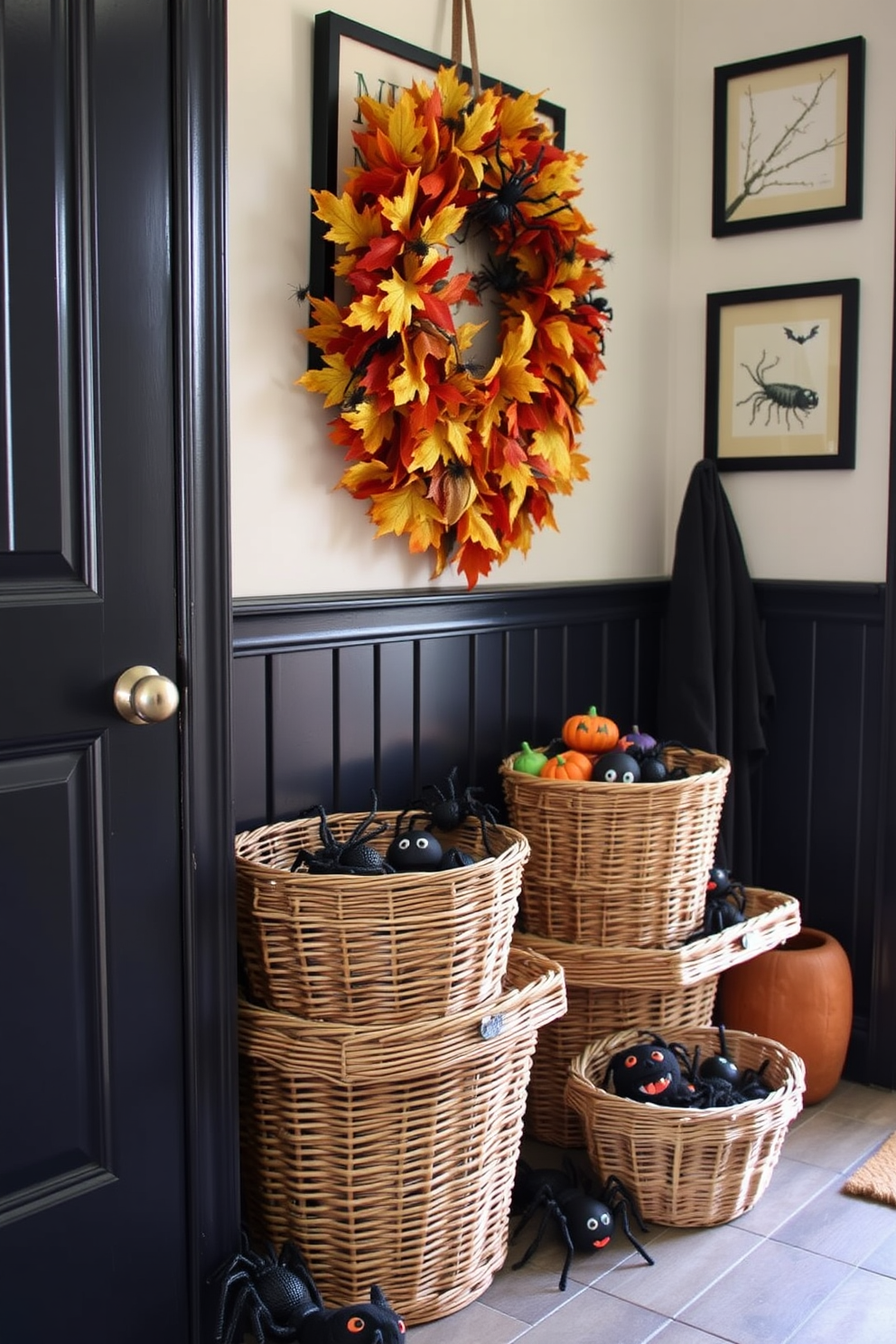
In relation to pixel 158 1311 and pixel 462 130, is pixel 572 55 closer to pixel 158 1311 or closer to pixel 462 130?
pixel 462 130

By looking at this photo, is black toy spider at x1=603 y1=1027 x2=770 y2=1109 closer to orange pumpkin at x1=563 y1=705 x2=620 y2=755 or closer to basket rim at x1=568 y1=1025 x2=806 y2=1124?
basket rim at x1=568 y1=1025 x2=806 y2=1124

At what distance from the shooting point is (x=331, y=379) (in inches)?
85.4

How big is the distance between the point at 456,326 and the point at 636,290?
707mm

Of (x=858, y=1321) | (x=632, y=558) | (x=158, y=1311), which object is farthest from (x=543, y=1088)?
(x=632, y=558)

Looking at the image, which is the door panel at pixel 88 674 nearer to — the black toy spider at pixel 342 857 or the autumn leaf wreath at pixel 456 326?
the black toy spider at pixel 342 857

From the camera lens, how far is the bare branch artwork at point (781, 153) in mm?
2842

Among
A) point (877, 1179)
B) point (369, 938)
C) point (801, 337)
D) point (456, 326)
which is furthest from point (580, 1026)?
point (801, 337)

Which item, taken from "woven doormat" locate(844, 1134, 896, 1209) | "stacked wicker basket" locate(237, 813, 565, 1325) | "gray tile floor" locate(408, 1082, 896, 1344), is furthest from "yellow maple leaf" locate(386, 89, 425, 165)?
"woven doormat" locate(844, 1134, 896, 1209)

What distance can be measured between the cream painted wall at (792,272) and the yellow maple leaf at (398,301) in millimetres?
1099

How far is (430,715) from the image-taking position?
2.48m

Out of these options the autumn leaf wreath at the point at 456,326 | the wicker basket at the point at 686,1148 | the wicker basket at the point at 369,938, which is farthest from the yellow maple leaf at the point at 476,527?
the wicker basket at the point at 686,1148

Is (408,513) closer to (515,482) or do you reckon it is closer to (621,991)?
(515,482)

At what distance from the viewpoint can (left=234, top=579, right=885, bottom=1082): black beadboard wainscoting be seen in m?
2.18

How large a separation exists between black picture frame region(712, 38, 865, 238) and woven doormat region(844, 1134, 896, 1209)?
1.85 meters
